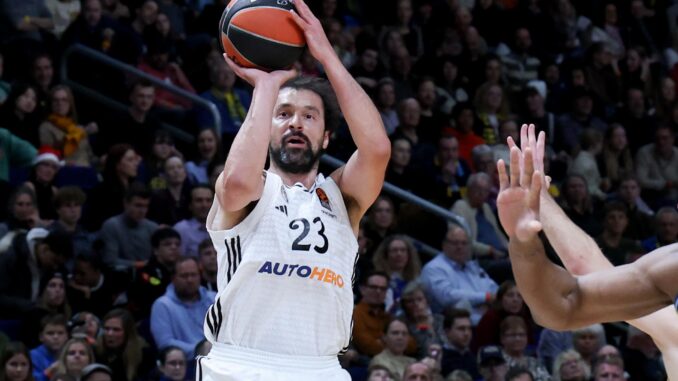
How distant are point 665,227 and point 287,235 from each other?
8967 mm

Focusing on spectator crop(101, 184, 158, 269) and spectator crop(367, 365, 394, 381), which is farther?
spectator crop(101, 184, 158, 269)

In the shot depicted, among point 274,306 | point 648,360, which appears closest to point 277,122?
point 274,306

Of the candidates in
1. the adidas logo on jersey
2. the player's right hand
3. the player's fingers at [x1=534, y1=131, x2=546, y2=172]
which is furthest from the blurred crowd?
the player's fingers at [x1=534, y1=131, x2=546, y2=172]

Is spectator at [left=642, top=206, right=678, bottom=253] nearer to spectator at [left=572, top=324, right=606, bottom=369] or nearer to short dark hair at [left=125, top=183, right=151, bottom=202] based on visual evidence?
spectator at [left=572, top=324, right=606, bottom=369]

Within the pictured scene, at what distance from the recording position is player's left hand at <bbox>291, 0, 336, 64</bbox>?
231 inches

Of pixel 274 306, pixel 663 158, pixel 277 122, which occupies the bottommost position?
pixel 274 306

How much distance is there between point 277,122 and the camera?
19.9 feet

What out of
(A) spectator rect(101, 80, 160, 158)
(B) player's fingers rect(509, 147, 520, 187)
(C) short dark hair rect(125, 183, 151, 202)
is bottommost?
(B) player's fingers rect(509, 147, 520, 187)

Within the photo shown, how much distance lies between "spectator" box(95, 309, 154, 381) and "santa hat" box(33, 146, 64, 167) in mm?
1933

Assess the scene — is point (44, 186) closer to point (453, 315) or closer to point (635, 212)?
point (453, 315)

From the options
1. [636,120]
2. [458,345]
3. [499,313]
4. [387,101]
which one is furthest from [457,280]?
[636,120]

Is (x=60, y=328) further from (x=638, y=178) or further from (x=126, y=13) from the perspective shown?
(x=638, y=178)

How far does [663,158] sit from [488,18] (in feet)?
10.2

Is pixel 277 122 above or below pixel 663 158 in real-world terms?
below
